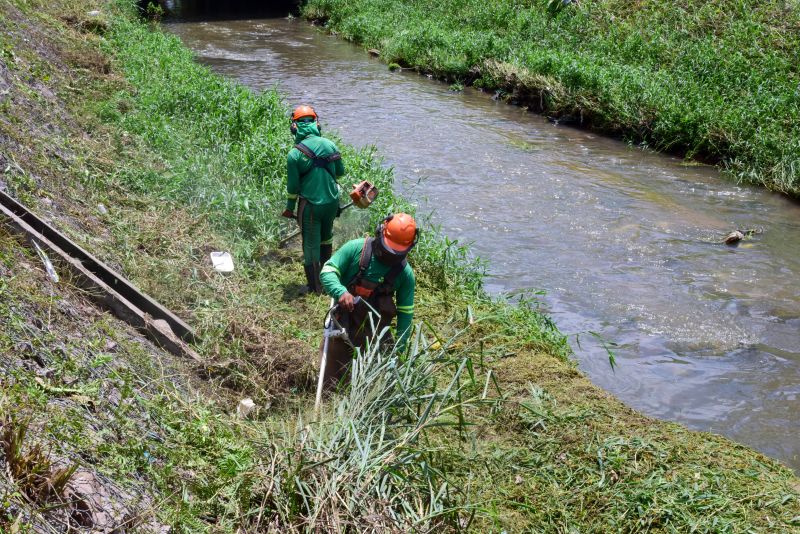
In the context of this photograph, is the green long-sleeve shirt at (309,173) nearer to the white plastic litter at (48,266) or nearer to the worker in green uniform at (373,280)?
the worker in green uniform at (373,280)

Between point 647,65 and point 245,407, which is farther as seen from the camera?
point 647,65

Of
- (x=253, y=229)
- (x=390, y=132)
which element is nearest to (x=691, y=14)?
(x=390, y=132)

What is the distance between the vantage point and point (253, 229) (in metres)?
8.27

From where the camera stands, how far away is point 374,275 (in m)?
5.08

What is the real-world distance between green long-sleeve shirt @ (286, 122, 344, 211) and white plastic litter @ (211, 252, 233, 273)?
0.87 metres

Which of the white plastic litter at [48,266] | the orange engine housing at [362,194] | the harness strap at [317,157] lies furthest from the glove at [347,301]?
the harness strap at [317,157]

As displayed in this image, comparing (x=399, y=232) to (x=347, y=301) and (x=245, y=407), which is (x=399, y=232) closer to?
(x=347, y=301)

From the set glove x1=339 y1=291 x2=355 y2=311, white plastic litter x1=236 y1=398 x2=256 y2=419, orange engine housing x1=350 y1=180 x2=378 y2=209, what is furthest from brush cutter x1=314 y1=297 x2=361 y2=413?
orange engine housing x1=350 y1=180 x2=378 y2=209

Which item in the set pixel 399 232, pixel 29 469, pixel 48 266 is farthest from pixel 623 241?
pixel 29 469

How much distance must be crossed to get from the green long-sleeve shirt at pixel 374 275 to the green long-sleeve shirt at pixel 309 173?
1998mm

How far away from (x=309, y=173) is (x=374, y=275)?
235cm

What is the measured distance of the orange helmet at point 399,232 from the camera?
16.0 ft

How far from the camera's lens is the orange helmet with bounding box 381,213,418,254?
4879 mm

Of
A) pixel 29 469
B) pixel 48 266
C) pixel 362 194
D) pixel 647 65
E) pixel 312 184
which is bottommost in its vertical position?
pixel 48 266
